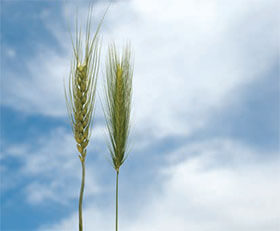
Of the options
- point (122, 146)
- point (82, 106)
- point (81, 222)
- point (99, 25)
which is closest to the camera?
point (81, 222)

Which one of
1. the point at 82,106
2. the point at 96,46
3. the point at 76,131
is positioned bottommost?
the point at 76,131

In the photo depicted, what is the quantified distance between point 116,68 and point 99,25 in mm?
598

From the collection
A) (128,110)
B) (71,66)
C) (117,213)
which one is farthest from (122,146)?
(71,66)

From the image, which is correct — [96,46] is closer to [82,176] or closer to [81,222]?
[82,176]

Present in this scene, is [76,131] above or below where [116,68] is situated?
below

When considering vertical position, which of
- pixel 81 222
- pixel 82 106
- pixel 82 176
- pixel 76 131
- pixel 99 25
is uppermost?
pixel 99 25

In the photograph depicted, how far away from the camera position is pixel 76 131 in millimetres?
2760

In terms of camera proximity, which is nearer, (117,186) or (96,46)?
(96,46)

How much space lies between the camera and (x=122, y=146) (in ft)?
11.0

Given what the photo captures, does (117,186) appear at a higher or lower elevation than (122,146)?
lower

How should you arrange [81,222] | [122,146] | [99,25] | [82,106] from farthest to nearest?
1. [122,146]
2. [99,25]
3. [82,106]
4. [81,222]

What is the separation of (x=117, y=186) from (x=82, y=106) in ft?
2.61

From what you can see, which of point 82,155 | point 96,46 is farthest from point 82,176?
point 96,46

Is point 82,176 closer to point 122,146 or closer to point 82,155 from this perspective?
point 82,155
